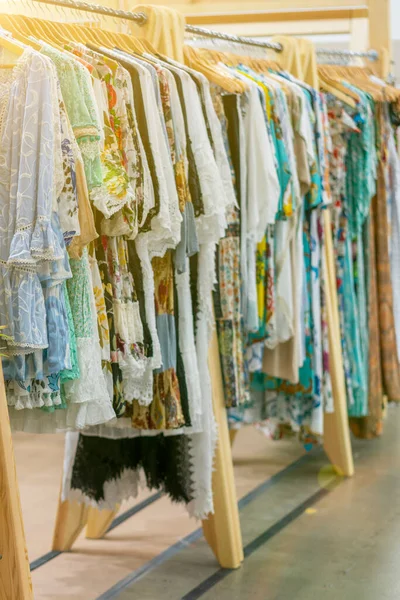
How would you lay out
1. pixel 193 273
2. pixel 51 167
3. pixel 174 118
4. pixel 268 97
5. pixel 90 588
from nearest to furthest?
1. pixel 51 167
2. pixel 174 118
3. pixel 193 273
4. pixel 90 588
5. pixel 268 97

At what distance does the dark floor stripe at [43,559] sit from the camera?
10.1ft

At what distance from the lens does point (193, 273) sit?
2.68m

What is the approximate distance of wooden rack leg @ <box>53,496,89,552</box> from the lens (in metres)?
3.15

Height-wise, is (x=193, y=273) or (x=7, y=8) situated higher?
(x=7, y=8)

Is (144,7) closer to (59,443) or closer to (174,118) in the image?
(174,118)

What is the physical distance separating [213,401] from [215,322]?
0.86ft

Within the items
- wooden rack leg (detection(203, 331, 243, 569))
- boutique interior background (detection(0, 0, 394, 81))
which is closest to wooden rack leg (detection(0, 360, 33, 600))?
wooden rack leg (detection(203, 331, 243, 569))

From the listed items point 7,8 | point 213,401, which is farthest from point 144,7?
point 213,401

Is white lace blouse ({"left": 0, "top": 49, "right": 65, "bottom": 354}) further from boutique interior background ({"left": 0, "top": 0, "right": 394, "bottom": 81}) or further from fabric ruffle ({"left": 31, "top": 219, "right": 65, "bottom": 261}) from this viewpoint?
boutique interior background ({"left": 0, "top": 0, "right": 394, "bottom": 81})

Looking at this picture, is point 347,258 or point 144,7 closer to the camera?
point 144,7

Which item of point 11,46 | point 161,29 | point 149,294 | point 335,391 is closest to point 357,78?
point 335,391

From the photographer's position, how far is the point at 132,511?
3662mm

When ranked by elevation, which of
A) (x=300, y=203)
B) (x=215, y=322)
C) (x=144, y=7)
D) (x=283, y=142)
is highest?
(x=144, y=7)

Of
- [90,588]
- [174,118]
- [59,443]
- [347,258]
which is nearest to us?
[174,118]
